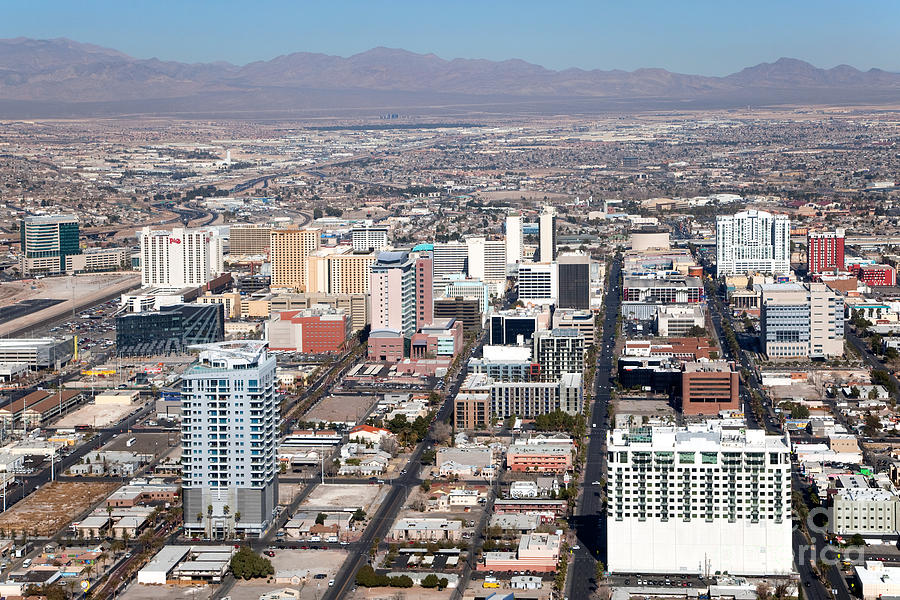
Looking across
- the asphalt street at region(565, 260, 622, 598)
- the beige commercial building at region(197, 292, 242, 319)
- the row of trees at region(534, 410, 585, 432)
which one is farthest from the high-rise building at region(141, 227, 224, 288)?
the row of trees at region(534, 410, 585, 432)

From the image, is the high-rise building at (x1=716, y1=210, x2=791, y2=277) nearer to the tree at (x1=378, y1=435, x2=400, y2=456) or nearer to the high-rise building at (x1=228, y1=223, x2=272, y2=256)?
the high-rise building at (x1=228, y1=223, x2=272, y2=256)

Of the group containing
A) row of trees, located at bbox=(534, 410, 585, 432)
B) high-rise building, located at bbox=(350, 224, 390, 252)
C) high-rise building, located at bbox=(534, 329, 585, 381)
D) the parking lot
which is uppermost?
high-rise building, located at bbox=(350, 224, 390, 252)

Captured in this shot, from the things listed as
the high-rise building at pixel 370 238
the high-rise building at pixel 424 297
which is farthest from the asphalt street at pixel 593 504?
the high-rise building at pixel 370 238

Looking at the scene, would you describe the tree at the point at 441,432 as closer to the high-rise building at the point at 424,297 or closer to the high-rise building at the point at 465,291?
the high-rise building at the point at 424,297

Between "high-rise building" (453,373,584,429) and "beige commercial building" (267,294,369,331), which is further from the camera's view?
"beige commercial building" (267,294,369,331)

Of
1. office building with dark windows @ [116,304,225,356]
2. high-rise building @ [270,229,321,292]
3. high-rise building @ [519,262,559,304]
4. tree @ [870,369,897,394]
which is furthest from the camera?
high-rise building @ [270,229,321,292]

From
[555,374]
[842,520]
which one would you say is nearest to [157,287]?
[555,374]
